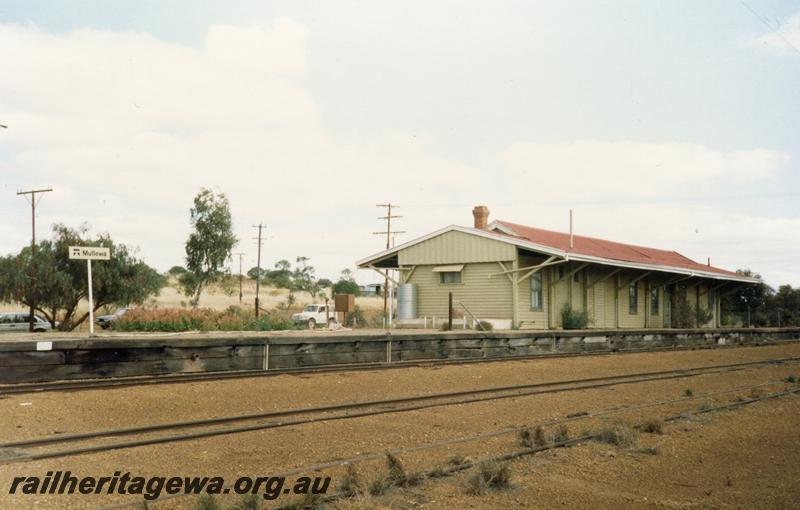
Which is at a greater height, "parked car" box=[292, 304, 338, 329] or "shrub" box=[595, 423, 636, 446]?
"parked car" box=[292, 304, 338, 329]

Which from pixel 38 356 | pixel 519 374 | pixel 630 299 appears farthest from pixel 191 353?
pixel 630 299

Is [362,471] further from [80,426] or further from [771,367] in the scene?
[771,367]

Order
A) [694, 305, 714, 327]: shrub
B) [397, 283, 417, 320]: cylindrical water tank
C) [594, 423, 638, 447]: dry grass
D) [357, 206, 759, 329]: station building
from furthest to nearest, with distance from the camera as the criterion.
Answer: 1. [694, 305, 714, 327]: shrub
2. [397, 283, 417, 320]: cylindrical water tank
3. [357, 206, 759, 329]: station building
4. [594, 423, 638, 447]: dry grass

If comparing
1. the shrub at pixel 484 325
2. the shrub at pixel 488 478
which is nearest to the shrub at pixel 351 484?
the shrub at pixel 488 478

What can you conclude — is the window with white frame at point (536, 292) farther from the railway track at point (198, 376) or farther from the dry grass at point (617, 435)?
the dry grass at point (617, 435)

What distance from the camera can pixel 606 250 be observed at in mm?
35344

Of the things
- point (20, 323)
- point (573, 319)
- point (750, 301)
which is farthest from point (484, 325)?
point (750, 301)

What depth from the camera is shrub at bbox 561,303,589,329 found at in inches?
1131

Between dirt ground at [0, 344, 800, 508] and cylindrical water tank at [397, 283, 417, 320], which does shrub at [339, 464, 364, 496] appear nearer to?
dirt ground at [0, 344, 800, 508]

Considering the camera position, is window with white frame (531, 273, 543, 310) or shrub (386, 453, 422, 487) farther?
window with white frame (531, 273, 543, 310)

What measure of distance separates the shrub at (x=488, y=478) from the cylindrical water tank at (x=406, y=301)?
77.6ft

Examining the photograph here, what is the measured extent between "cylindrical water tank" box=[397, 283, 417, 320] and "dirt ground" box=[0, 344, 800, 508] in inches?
628

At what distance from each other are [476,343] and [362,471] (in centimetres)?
1363

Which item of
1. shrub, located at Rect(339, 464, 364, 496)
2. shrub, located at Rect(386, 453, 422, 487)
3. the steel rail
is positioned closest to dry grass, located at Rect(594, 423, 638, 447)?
the steel rail
